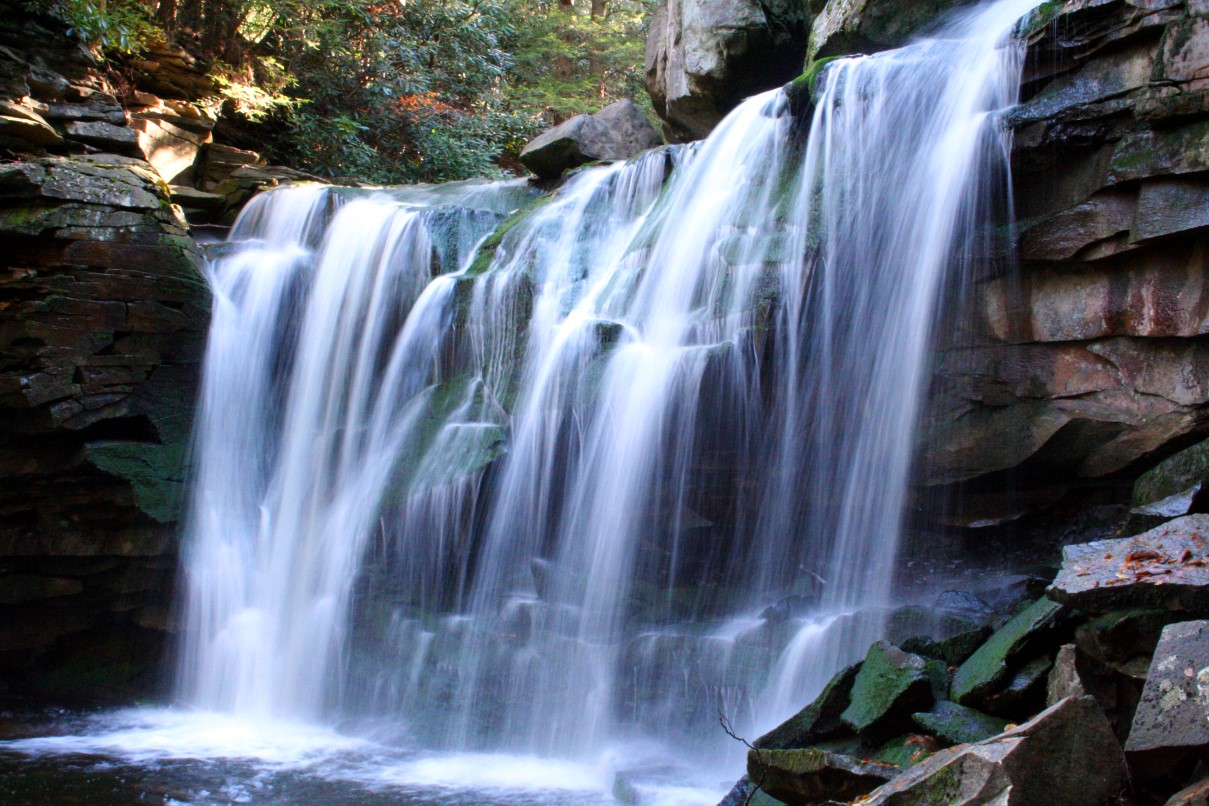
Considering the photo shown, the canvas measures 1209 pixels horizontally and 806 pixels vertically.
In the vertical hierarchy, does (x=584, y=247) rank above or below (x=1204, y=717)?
above

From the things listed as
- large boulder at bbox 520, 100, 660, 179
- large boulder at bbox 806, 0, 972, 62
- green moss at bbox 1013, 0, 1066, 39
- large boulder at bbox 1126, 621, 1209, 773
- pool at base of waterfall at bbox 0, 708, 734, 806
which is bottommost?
pool at base of waterfall at bbox 0, 708, 734, 806

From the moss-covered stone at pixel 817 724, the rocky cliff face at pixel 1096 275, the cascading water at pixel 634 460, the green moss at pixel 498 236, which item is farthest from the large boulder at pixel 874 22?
the moss-covered stone at pixel 817 724

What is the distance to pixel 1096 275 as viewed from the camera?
662 centimetres

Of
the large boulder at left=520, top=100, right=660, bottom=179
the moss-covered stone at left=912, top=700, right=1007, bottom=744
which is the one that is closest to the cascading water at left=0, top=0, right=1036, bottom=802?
the moss-covered stone at left=912, top=700, right=1007, bottom=744

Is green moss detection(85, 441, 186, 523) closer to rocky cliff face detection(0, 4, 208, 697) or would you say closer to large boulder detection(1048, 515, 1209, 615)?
rocky cliff face detection(0, 4, 208, 697)

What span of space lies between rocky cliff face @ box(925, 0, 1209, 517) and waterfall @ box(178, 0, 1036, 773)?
13.8 inches

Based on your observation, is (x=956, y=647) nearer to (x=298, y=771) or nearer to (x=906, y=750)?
(x=906, y=750)

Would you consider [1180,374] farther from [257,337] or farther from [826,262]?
[257,337]

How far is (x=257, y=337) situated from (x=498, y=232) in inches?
121

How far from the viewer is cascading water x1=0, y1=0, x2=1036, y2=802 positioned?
707 cm

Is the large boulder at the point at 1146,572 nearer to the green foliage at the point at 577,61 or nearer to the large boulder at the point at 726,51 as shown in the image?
the large boulder at the point at 726,51

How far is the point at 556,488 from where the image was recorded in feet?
26.0

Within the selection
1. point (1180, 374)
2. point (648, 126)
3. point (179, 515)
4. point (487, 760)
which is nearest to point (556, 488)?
point (487, 760)

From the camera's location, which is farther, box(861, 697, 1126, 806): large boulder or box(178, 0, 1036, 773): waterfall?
box(178, 0, 1036, 773): waterfall
